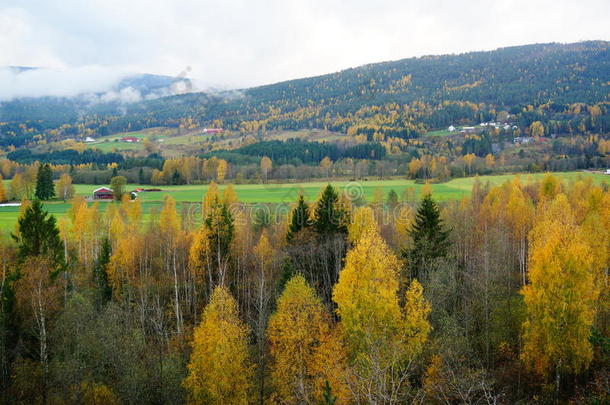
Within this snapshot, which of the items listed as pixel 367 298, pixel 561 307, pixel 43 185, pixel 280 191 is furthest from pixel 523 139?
pixel 367 298

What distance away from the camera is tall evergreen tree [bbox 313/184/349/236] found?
4434 centimetres

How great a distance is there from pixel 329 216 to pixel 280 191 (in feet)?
216

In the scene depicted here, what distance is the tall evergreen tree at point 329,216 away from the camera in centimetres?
4434

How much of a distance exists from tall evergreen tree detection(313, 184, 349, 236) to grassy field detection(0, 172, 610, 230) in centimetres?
3404

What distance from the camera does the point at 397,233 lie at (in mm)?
57875

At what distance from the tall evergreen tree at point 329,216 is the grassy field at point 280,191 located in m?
34.0

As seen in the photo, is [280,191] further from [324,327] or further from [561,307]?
[561,307]

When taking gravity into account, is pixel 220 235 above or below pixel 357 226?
below

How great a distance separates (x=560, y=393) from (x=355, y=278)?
1497 cm

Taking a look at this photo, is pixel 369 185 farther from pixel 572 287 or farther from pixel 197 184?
pixel 572 287

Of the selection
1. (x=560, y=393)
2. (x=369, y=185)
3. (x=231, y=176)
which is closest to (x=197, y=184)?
(x=231, y=176)

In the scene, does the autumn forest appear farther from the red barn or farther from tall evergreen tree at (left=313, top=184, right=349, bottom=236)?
the red barn

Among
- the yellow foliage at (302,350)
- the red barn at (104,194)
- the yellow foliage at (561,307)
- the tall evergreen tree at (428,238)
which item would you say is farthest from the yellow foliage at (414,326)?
the red barn at (104,194)

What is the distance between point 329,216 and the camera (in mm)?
44344
